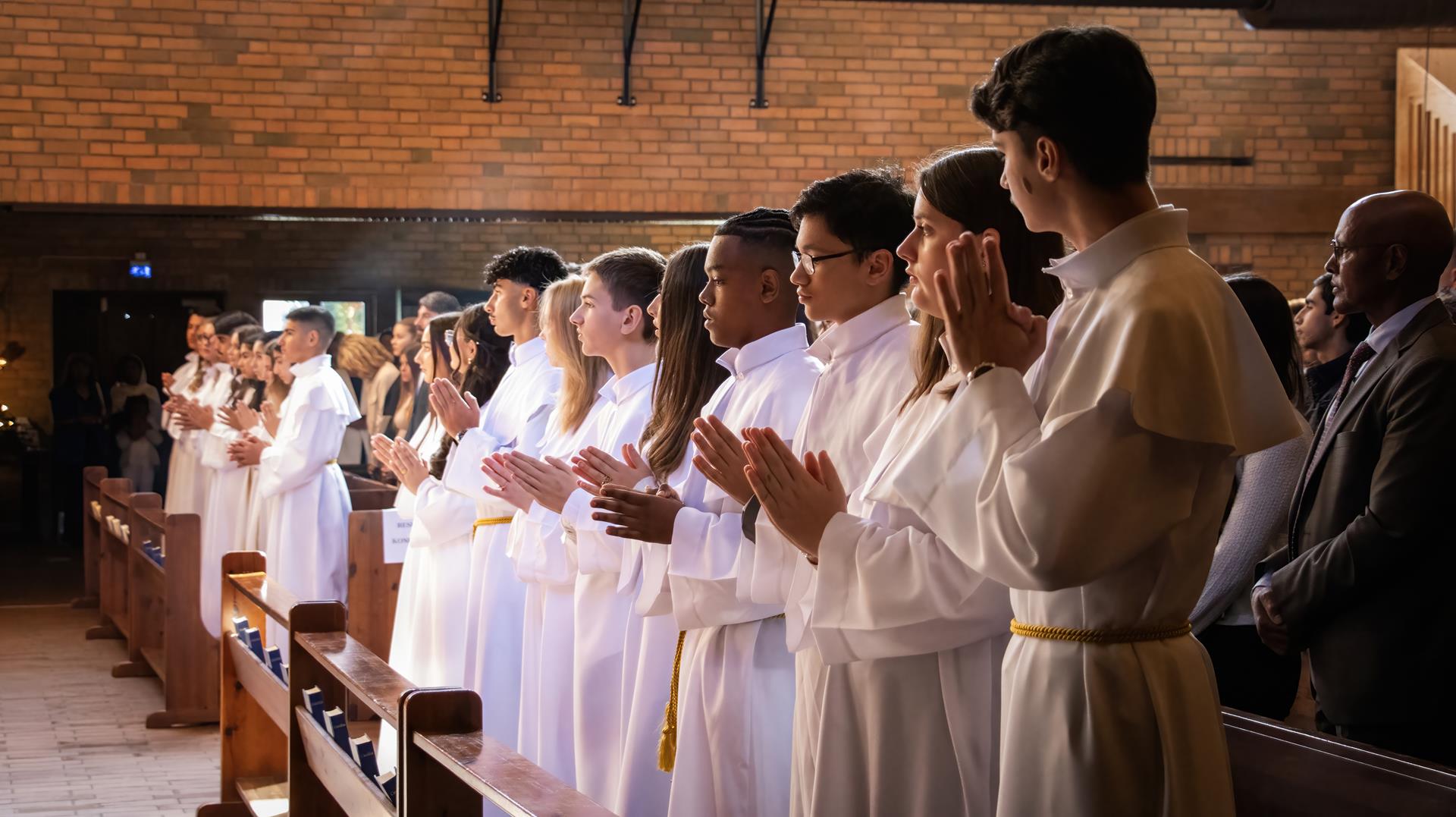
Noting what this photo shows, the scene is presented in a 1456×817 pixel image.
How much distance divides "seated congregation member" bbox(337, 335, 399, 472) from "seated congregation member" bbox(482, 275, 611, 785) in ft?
21.6

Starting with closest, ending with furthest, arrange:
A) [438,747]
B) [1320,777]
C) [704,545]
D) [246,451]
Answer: [1320,777]
[438,747]
[704,545]
[246,451]

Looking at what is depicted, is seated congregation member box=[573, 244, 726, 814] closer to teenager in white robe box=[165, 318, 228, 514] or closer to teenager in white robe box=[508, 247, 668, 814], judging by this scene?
teenager in white robe box=[508, 247, 668, 814]

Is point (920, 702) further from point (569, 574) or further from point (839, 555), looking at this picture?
point (569, 574)

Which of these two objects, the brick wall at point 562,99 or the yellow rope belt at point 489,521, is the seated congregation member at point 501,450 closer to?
the yellow rope belt at point 489,521

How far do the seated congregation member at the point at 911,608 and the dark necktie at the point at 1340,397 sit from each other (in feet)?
3.80

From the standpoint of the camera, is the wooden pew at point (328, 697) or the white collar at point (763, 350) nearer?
→ the wooden pew at point (328, 697)

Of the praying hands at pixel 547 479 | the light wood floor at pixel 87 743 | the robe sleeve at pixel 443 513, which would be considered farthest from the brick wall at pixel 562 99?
the praying hands at pixel 547 479

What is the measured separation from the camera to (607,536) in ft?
12.4

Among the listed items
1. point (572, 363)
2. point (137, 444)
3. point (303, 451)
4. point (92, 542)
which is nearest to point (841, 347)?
point (572, 363)

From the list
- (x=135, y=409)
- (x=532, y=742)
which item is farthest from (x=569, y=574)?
(x=135, y=409)

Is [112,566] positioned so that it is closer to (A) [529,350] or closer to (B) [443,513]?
(B) [443,513]

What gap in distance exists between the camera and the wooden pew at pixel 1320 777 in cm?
183

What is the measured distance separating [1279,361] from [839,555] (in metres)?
1.83

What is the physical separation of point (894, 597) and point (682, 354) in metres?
1.61
